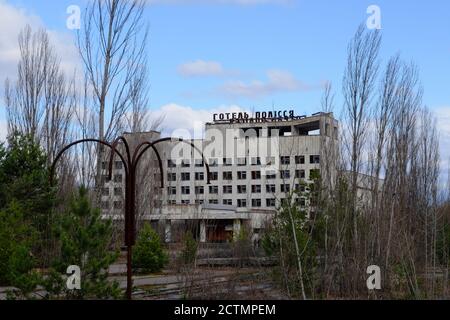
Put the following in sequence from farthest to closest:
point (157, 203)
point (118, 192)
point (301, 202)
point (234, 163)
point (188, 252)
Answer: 1. point (234, 163)
2. point (157, 203)
3. point (118, 192)
4. point (301, 202)
5. point (188, 252)

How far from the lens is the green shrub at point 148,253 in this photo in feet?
88.4

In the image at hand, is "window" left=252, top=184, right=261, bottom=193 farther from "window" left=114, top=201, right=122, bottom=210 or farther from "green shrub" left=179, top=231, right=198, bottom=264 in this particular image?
"green shrub" left=179, top=231, right=198, bottom=264

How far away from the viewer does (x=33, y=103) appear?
31828mm

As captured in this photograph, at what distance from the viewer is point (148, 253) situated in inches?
1067

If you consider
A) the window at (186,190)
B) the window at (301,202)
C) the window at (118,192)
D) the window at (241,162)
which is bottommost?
the window at (301,202)

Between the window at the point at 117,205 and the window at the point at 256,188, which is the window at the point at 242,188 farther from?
the window at the point at 117,205

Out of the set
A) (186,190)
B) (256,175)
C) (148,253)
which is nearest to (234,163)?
(256,175)

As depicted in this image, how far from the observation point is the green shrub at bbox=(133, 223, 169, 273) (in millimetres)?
26953

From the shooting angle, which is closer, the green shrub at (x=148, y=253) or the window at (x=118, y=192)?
the green shrub at (x=148, y=253)

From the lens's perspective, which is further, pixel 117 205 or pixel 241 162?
pixel 241 162

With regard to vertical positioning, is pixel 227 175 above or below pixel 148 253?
above

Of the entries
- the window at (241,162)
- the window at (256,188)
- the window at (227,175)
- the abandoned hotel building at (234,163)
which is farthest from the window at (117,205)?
the window at (227,175)

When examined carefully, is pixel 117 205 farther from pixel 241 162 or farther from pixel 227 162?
pixel 227 162
